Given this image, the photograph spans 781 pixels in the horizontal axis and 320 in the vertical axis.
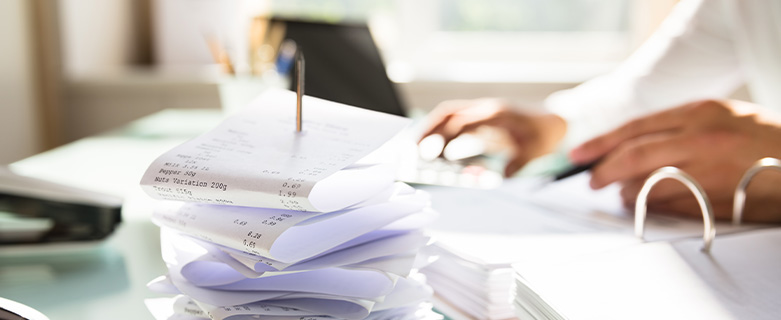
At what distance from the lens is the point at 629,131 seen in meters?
0.71

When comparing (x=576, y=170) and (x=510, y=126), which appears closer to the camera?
(x=576, y=170)

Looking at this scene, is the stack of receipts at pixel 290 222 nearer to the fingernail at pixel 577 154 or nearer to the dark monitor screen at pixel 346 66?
the fingernail at pixel 577 154

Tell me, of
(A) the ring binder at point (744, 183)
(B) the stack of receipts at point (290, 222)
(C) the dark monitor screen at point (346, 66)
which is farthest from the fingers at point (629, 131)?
(C) the dark monitor screen at point (346, 66)

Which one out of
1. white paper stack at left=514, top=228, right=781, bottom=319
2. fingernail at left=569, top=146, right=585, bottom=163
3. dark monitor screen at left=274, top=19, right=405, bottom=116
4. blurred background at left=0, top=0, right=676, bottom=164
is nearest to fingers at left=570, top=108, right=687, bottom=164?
fingernail at left=569, top=146, right=585, bottom=163

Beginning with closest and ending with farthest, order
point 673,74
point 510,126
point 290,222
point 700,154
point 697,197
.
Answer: point 290,222, point 697,197, point 700,154, point 510,126, point 673,74

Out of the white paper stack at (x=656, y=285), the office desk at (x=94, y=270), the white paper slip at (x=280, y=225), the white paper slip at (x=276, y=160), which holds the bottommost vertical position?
the office desk at (x=94, y=270)

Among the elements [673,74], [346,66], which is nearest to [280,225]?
[673,74]

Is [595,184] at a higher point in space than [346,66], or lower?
lower

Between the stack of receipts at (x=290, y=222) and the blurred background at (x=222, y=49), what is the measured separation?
1.28 m

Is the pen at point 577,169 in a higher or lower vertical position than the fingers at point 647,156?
lower

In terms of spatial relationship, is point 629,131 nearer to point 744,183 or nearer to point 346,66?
point 744,183

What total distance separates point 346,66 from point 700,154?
2.63 feet

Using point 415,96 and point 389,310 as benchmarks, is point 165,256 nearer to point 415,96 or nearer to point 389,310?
point 389,310

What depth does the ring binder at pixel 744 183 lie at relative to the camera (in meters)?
0.52
